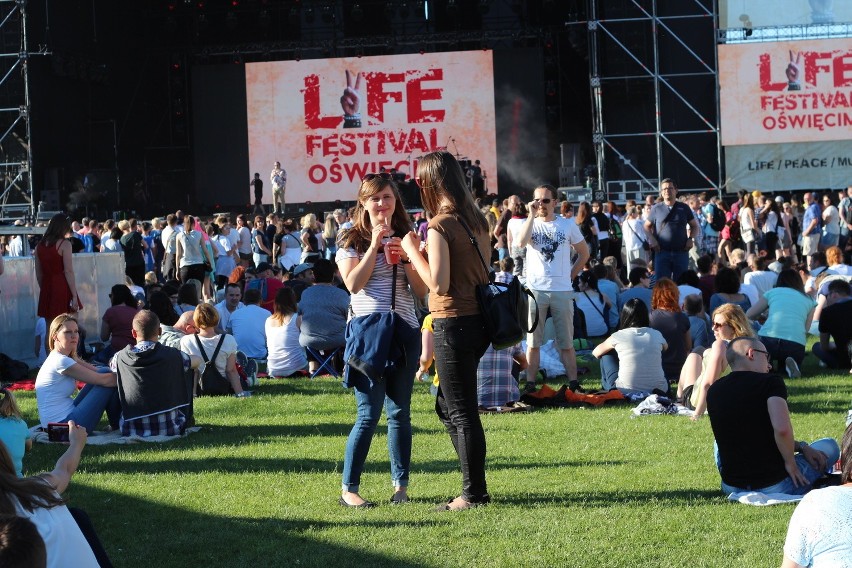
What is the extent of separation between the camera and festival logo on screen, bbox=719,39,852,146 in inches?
869

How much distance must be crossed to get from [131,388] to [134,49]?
20.4 metres

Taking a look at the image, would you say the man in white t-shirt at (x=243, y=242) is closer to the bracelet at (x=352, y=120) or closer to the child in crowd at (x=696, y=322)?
the bracelet at (x=352, y=120)

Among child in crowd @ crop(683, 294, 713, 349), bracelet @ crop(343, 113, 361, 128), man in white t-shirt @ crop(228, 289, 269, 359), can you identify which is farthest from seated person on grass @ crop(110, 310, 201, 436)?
bracelet @ crop(343, 113, 361, 128)

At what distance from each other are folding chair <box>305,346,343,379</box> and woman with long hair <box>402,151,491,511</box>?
5063mm

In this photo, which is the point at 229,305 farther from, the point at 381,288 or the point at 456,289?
the point at 456,289

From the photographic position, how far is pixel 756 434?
536 centimetres

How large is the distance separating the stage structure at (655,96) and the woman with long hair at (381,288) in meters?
17.2

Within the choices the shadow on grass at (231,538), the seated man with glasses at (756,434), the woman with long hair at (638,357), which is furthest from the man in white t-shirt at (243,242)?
the seated man with glasses at (756,434)

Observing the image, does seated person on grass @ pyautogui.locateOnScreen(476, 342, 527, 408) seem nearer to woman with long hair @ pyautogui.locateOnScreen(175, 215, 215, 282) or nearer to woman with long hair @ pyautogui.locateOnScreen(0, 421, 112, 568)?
woman with long hair @ pyautogui.locateOnScreen(0, 421, 112, 568)

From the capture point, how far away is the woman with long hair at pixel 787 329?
374 inches

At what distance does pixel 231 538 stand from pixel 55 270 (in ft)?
20.1

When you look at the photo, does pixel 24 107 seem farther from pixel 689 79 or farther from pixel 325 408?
pixel 325 408

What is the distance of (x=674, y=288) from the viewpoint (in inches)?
362

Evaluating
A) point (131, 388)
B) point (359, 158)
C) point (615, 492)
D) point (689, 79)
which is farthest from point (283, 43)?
point (615, 492)
